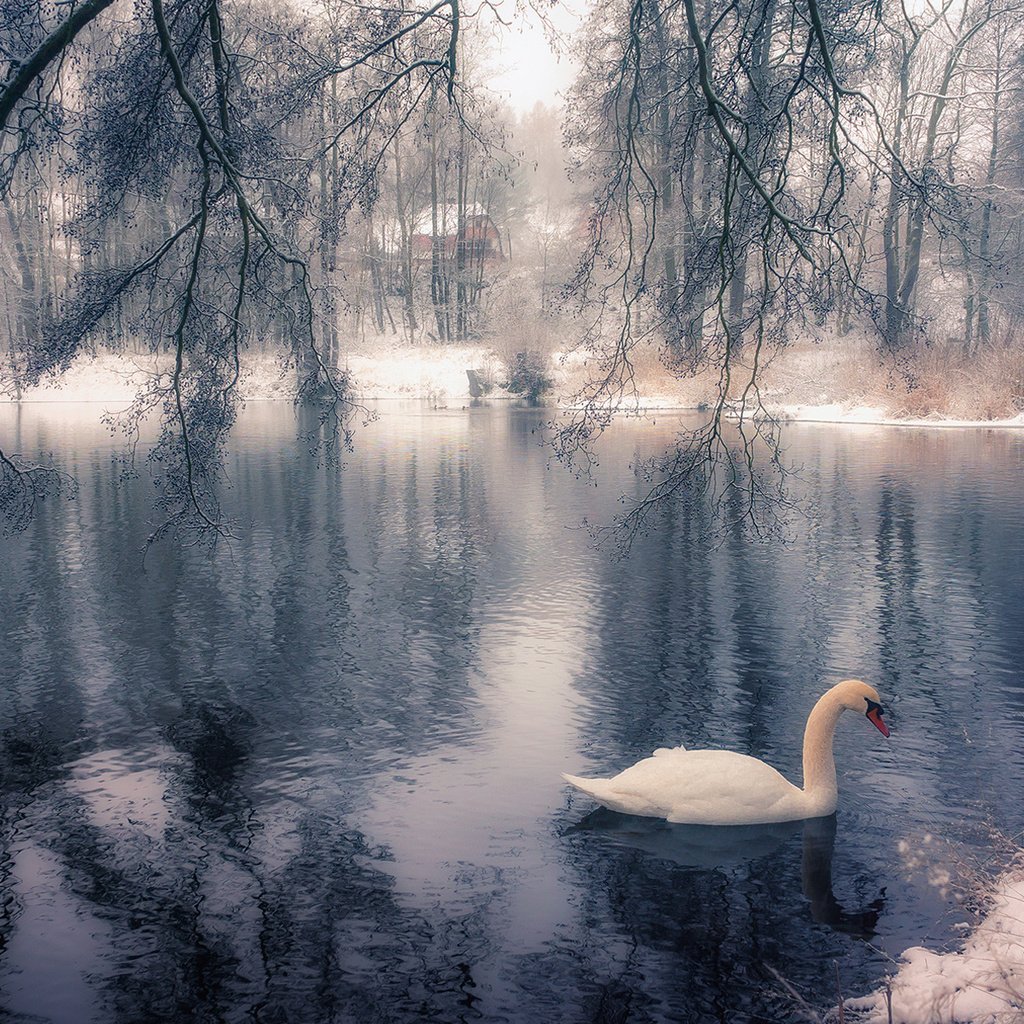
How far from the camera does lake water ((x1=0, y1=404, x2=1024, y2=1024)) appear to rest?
5453 millimetres

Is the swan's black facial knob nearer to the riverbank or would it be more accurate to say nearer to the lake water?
the lake water

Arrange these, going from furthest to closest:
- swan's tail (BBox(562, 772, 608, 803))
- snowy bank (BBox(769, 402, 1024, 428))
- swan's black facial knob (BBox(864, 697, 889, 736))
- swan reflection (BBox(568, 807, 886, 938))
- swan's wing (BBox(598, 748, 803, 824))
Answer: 1. snowy bank (BBox(769, 402, 1024, 428))
2. swan's black facial knob (BBox(864, 697, 889, 736))
3. swan's tail (BBox(562, 772, 608, 803))
4. swan's wing (BBox(598, 748, 803, 824))
5. swan reflection (BBox(568, 807, 886, 938))

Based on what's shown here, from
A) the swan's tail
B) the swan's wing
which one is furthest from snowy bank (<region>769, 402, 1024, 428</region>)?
the swan's tail

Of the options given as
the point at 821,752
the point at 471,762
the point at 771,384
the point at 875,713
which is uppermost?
the point at 771,384

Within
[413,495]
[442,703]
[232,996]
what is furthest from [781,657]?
[413,495]

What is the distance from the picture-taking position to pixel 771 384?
127 ft

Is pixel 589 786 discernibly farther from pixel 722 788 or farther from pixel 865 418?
pixel 865 418

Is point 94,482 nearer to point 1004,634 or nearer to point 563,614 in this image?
point 563,614

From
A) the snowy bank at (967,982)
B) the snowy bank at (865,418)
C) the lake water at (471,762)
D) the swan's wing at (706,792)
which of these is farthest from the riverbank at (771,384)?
the snowy bank at (967,982)

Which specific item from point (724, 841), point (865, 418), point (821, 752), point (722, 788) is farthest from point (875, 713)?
point (865, 418)

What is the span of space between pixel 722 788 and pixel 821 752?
744mm

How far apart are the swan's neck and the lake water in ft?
0.72

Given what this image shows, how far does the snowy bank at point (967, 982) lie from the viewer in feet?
15.5

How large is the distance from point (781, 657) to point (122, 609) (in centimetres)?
705
